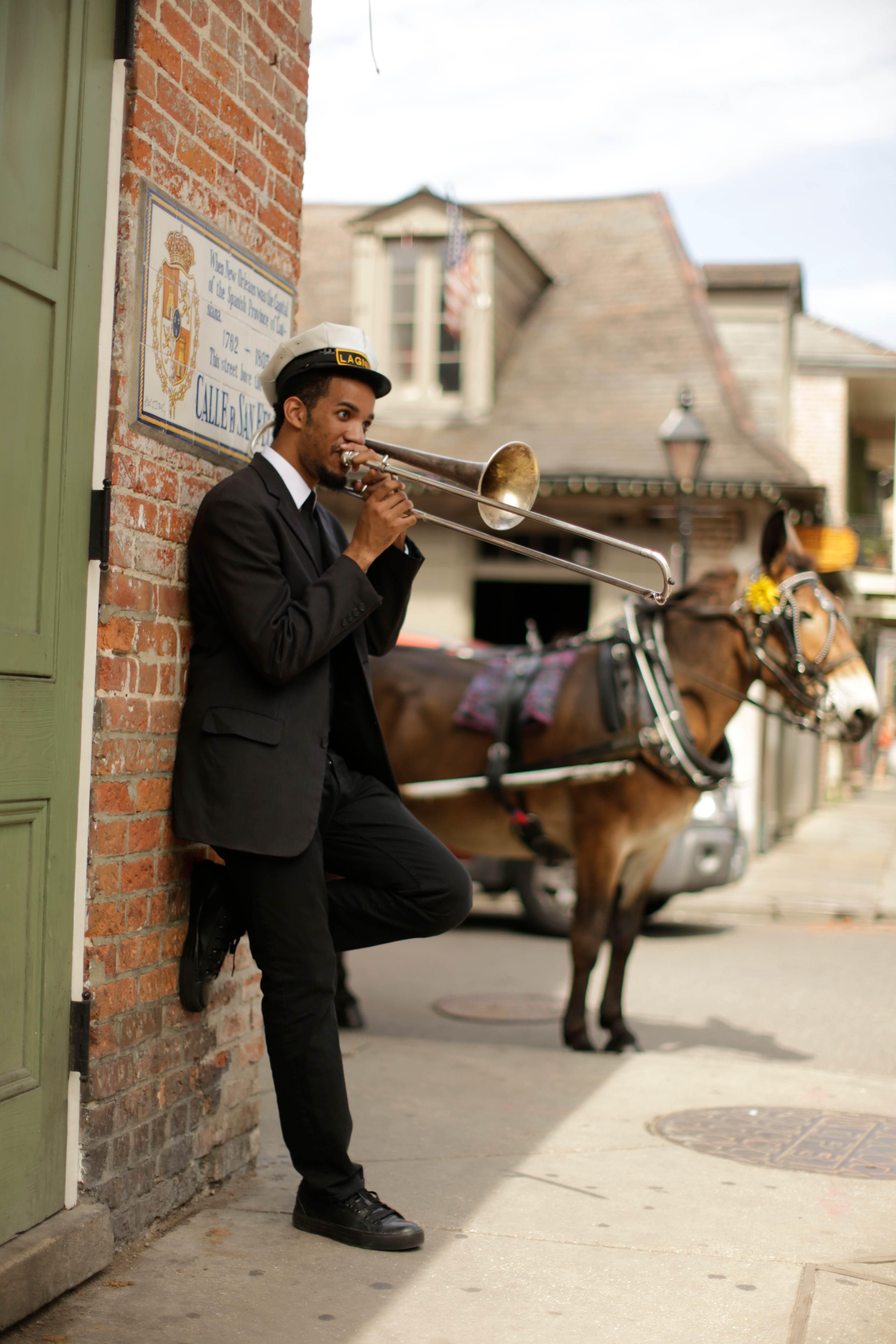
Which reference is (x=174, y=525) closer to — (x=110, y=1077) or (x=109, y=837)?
(x=109, y=837)

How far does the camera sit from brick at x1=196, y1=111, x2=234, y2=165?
3.49 metres

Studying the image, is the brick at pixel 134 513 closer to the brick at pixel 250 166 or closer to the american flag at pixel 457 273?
the brick at pixel 250 166

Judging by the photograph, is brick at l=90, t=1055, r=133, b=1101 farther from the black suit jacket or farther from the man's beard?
the man's beard

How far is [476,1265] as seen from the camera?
3.23 metres

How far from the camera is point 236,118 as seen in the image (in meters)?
3.69

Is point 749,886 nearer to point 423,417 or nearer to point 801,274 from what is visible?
point 423,417

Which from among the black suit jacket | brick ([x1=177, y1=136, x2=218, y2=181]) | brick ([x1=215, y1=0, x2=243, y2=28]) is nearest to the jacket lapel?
the black suit jacket

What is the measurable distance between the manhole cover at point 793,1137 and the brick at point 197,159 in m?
3.27

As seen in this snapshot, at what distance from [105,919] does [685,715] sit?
3.46 meters

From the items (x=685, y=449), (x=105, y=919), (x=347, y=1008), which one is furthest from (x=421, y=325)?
(x=105, y=919)

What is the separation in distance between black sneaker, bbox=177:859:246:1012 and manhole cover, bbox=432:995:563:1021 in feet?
11.9

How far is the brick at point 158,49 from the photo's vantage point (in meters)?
3.19

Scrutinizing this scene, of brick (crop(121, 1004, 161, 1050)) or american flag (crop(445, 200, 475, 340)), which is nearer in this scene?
brick (crop(121, 1004, 161, 1050))

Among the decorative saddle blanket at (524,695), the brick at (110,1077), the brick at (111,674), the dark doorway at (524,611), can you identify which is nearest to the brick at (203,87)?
the brick at (111,674)
